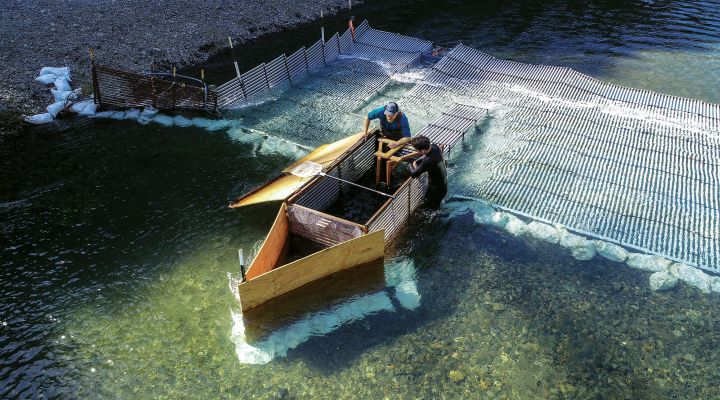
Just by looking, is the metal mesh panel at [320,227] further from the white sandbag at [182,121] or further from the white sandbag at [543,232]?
the white sandbag at [182,121]

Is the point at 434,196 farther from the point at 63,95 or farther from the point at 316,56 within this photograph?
the point at 63,95

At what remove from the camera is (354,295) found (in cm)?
1117

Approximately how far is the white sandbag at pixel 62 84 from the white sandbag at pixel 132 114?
2512 mm

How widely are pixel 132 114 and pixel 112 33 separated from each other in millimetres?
5728

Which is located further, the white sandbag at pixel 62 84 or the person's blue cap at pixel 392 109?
the white sandbag at pixel 62 84

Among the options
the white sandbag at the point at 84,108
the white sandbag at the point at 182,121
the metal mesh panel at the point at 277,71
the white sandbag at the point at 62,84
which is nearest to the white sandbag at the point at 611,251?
the metal mesh panel at the point at 277,71

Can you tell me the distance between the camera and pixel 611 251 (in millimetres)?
12141

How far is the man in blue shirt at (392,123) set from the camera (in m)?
13.2

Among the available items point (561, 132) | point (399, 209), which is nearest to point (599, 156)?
point (561, 132)

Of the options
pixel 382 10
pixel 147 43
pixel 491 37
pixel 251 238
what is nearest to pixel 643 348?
pixel 251 238

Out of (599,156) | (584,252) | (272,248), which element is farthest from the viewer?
(599,156)

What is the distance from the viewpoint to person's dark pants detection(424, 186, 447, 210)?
12.9 metres

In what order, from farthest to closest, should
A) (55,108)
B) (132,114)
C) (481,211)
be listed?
(132,114)
(55,108)
(481,211)

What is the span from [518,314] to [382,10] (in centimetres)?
2006
